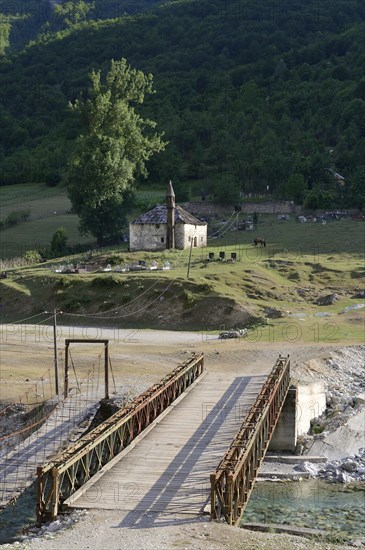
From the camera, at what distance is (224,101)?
14588 cm

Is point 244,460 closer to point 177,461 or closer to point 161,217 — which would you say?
point 177,461

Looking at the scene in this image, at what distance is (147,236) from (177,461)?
43.1m

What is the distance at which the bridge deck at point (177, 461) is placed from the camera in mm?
20203

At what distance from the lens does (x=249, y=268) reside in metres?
56.3

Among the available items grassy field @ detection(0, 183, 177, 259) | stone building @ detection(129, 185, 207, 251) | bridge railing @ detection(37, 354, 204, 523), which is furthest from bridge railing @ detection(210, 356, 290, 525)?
grassy field @ detection(0, 183, 177, 259)

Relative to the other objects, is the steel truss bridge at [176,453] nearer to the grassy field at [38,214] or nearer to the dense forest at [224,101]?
the grassy field at [38,214]

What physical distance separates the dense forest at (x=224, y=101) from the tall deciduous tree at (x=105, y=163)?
16560mm

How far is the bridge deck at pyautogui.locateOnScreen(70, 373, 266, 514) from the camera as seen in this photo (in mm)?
20203

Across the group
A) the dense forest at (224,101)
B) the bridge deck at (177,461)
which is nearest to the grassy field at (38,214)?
the dense forest at (224,101)

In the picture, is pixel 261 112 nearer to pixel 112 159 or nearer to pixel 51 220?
pixel 51 220

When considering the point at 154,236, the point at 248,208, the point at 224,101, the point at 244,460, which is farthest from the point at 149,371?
the point at 224,101

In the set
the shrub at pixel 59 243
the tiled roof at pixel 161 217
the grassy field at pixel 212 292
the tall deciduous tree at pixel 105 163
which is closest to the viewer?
the grassy field at pixel 212 292

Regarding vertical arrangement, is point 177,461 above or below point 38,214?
below

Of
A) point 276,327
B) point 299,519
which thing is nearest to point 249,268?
point 276,327
